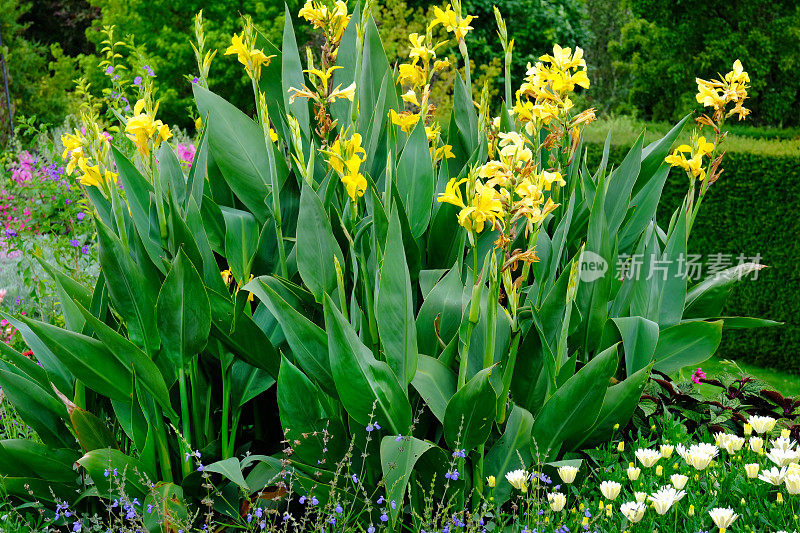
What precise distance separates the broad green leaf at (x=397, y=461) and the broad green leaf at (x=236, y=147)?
0.86 metres

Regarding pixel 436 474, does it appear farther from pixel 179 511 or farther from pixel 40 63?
pixel 40 63

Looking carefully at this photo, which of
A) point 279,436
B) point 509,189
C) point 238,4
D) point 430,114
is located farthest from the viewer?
point 238,4

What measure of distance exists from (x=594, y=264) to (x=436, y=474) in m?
0.67

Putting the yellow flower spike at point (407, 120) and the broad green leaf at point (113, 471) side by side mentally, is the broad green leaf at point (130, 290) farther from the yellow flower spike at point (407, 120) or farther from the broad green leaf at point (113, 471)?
the yellow flower spike at point (407, 120)

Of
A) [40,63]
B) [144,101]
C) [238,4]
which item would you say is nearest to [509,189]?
[144,101]

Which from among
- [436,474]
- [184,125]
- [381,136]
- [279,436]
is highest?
[381,136]

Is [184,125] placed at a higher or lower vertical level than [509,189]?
lower

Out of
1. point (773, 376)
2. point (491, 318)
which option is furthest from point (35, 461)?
point (773, 376)

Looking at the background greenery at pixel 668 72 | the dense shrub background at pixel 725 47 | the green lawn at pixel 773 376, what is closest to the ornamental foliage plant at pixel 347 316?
the background greenery at pixel 668 72

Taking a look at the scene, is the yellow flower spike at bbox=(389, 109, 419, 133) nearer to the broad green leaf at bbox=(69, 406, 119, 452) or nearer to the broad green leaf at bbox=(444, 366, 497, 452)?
the broad green leaf at bbox=(444, 366, 497, 452)

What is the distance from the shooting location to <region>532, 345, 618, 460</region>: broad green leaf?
68.1 inches

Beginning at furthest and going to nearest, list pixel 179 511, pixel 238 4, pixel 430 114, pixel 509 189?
pixel 238 4 → pixel 430 114 → pixel 179 511 → pixel 509 189

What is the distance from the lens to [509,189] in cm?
157

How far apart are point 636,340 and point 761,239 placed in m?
3.97
